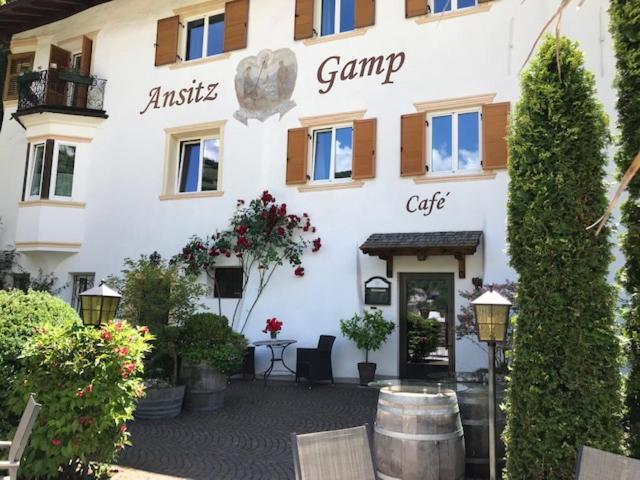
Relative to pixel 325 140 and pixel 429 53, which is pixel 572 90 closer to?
pixel 429 53

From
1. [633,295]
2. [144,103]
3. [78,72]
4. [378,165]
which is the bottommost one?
[633,295]

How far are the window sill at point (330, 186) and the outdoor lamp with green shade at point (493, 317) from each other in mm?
6745

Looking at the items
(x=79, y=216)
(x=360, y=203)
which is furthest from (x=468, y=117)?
(x=79, y=216)

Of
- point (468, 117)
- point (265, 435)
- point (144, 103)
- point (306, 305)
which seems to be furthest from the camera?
point (144, 103)

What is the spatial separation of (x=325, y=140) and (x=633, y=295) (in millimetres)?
8598

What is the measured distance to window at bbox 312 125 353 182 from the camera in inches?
452

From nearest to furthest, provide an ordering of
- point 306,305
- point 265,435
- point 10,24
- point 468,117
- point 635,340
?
point 635,340 → point 265,435 → point 468,117 → point 306,305 → point 10,24

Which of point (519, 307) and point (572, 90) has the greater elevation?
point (572, 90)

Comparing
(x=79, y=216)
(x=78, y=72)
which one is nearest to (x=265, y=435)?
(x=79, y=216)

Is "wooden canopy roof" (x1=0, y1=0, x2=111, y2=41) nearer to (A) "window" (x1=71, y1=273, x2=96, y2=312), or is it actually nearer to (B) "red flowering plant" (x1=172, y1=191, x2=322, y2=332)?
(A) "window" (x1=71, y1=273, x2=96, y2=312)

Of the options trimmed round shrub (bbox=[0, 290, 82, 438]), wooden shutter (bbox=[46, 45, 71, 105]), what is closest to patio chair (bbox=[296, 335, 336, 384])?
trimmed round shrub (bbox=[0, 290, 82, 438])

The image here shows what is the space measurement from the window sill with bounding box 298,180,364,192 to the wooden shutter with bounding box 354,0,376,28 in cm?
333

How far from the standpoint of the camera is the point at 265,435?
6.71 metres

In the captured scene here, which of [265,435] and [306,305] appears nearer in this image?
[265,435]
